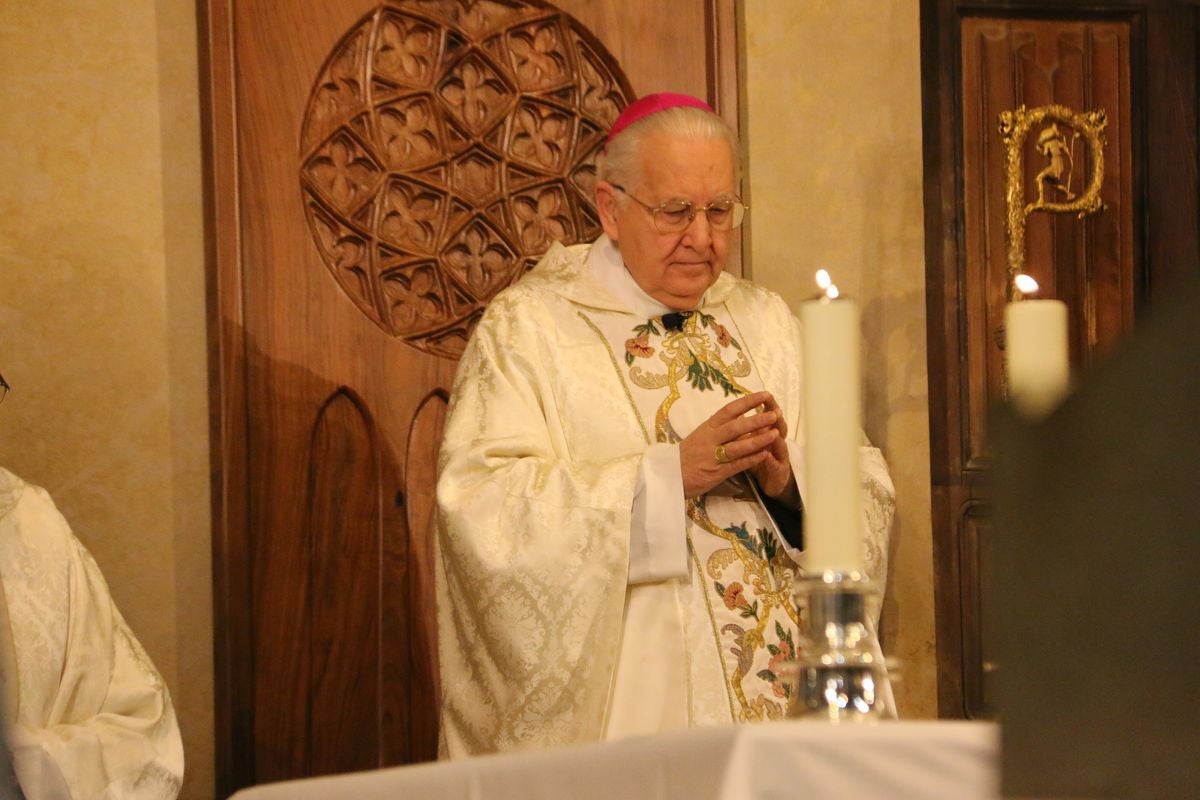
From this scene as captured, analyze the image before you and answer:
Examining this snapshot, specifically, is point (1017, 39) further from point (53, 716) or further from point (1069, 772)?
point (1069, 772)

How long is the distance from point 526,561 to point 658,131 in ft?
3.61

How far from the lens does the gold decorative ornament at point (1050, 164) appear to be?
14.3 feet

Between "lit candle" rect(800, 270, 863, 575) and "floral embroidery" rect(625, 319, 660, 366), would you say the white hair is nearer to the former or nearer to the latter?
"floral embroidery" rect(625, 319, 660, 366)

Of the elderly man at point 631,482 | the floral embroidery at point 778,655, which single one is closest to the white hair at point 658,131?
the elderly man at point 631,482

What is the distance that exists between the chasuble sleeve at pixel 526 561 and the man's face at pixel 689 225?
383 millimetres

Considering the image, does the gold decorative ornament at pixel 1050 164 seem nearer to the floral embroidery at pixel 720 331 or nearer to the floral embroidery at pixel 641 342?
the floral embroidery at pixel 720 331

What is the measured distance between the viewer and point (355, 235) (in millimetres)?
4215

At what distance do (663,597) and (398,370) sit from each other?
1.14 m

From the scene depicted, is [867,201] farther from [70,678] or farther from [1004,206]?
[70,678]

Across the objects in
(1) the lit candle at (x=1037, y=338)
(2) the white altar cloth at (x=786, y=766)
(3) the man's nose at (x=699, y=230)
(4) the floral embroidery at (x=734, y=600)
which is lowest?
(4) the floral embroidery at (x=734, y=600)

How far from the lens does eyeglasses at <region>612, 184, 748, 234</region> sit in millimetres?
3613

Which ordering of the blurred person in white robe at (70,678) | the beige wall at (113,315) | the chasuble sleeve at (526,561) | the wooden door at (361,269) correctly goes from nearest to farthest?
1. the blurred person in white robe at (70,678)
2. the chasuble sleeve at (526,561)
3. the beige wall at (113,315)
4. the wooden door at (361,269)

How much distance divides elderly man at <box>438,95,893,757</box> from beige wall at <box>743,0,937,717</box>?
50 centimetres

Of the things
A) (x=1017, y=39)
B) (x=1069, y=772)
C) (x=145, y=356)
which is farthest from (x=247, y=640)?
(x=1069, y=772)
